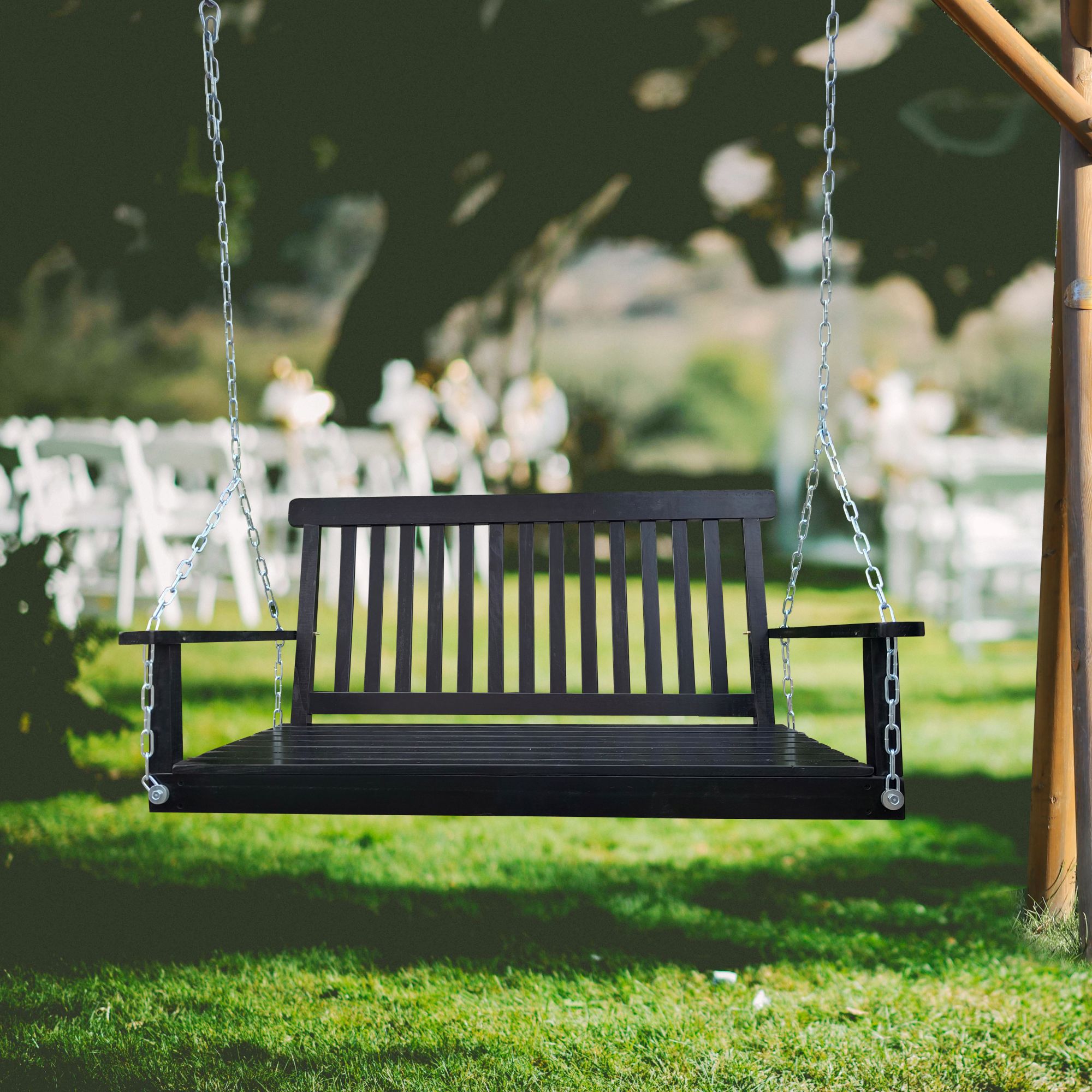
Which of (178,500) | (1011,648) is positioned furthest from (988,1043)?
(178,500)

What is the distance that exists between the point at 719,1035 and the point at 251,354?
25.8 feet

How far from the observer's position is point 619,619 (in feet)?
9.12

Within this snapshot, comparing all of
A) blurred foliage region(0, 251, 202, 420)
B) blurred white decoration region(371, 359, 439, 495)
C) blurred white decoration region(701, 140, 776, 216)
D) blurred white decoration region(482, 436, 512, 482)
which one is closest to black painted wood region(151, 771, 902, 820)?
blurred white decoration region(371, 359, 439, 495)

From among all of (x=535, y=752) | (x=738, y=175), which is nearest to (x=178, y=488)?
(x=738, y=175)

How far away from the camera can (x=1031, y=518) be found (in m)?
8.39

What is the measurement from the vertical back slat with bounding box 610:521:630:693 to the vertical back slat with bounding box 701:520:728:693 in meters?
0.20

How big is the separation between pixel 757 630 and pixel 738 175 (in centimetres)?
741

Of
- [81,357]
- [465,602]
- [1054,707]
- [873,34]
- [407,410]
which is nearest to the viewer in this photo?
[1054,707]

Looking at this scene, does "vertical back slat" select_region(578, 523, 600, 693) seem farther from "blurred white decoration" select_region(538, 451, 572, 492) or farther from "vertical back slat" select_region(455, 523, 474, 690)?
"blurred white decoration" select_region(538, 451, 572, 492)

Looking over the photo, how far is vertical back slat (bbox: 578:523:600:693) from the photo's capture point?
8.95ft

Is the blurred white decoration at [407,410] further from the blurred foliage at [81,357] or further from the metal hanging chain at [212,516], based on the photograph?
the metal hanging chain at [212,516]

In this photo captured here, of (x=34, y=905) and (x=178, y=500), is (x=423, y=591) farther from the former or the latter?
(x=34, y=905)

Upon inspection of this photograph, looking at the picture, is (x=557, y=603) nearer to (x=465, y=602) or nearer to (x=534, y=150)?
(x=465, y=602)

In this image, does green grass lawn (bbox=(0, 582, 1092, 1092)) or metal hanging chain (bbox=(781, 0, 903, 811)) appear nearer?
metal hanging chain (bbox=(781, 0, 903, 811))
